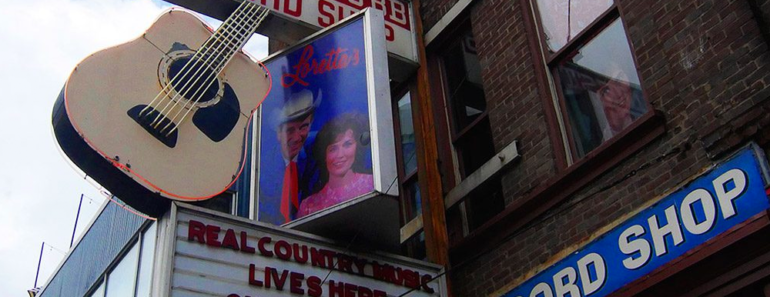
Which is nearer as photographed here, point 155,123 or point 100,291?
point 155,123

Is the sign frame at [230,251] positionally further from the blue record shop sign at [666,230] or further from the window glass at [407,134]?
the window glass at [407,134]

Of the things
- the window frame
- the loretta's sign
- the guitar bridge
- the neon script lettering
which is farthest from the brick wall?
the guitar bridge

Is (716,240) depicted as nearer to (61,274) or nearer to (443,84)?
(443,84)

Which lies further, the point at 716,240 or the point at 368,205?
the point at 368,205

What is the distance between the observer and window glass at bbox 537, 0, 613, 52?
840 centimetres

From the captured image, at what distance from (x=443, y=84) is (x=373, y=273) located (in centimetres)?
332

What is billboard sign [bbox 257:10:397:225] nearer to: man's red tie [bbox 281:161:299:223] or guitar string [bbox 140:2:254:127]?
man's red tie [bbox 281:161:299:223]

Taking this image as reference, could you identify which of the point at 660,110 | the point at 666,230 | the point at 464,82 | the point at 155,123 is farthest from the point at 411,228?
the point at 666,230

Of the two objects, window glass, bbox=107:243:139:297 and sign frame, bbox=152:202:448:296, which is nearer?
sign frame, bbox=152:202:448:296

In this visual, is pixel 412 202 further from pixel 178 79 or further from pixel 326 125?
pixel 178 79

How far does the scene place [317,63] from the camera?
9547 mm

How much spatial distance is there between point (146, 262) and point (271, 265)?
1.13m

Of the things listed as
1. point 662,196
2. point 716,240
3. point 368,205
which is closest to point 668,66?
point 662,196

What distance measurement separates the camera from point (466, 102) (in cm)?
1033
